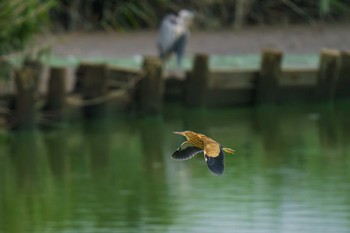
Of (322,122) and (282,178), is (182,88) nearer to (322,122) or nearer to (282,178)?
(322,122)

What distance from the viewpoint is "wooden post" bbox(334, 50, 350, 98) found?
14.8 metres

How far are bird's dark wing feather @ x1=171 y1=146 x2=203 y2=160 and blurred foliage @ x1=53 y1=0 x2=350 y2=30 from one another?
1207cm

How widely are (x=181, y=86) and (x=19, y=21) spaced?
311 cm

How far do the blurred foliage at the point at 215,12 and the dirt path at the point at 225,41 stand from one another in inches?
9.3

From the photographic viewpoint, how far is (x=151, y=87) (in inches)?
544

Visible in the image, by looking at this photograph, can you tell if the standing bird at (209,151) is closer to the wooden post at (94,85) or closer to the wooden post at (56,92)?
the wooden post at (56,92)

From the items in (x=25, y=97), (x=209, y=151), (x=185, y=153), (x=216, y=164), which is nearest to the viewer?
(x=216, y=164)

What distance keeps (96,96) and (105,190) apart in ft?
11.6

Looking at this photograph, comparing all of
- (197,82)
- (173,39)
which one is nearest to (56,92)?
(197,82)

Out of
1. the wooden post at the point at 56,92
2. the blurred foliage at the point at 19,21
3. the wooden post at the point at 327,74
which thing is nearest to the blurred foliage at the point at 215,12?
the wooden post at the point at 327,74

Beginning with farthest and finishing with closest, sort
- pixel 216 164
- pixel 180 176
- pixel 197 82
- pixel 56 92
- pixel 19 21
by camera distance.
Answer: pixel 197 82 < pixel 56 92 < pixel 19 21 < pixel 180 176 < pixel 216 164

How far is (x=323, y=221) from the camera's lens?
8672 mm

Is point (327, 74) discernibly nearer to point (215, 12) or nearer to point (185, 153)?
point (215, 12)

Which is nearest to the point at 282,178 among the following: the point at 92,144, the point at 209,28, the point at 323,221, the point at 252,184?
the point at 252,184
